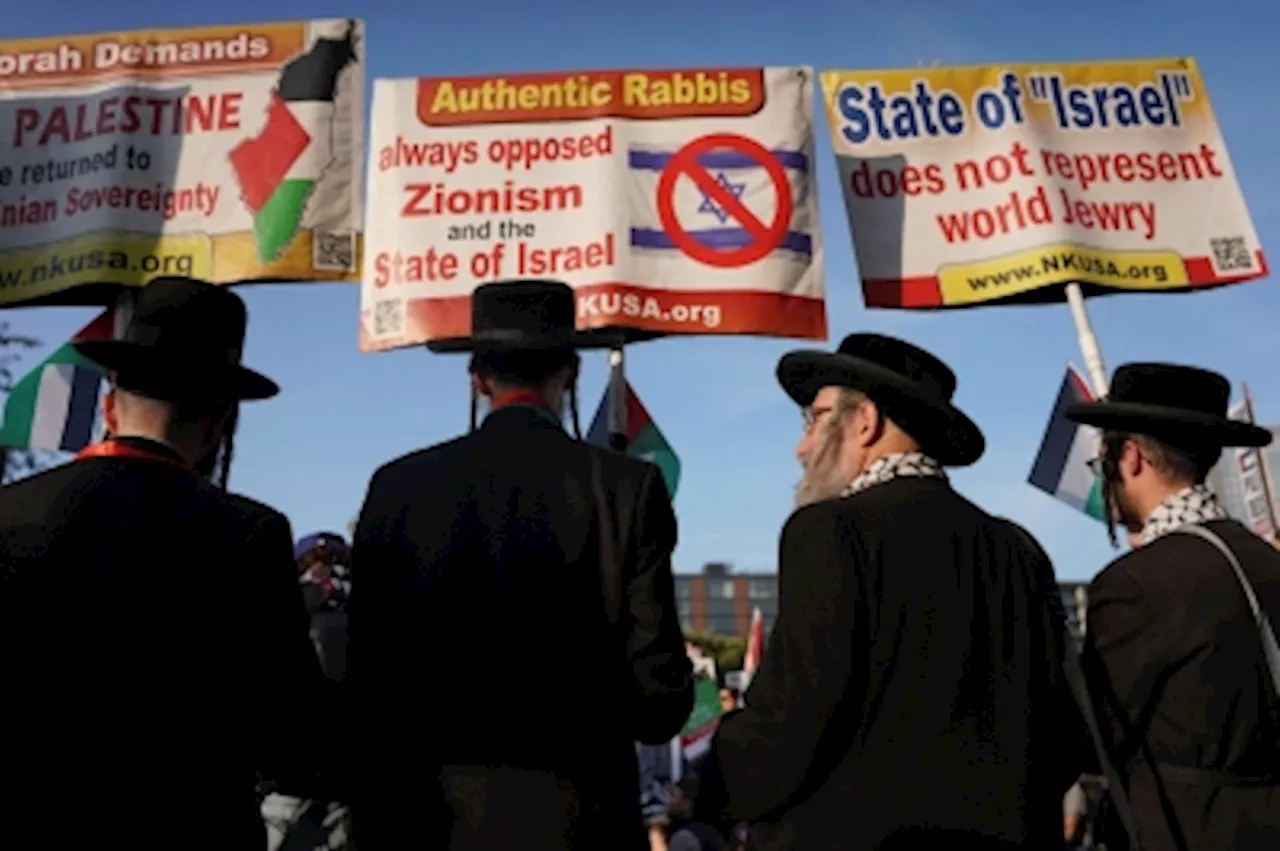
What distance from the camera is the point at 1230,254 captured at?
249 inches

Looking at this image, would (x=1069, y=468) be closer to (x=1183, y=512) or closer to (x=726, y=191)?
(x=726, y=191)

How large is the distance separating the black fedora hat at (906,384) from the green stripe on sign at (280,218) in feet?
10.3

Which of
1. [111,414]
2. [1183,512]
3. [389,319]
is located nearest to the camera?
[111,414]

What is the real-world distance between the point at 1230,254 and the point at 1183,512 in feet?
11.0

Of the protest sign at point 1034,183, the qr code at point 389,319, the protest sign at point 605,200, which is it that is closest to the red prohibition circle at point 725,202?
the protest sign at point 605,200

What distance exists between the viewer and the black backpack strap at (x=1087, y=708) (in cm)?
303

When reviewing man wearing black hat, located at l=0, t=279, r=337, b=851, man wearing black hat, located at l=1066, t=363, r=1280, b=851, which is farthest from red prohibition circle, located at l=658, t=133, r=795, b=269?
man wearing black hat, located at l=0, t=279, r=337, b=851

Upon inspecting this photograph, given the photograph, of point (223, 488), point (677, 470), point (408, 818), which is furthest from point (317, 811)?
point (223, 488)

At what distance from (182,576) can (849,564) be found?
1390 millimetres

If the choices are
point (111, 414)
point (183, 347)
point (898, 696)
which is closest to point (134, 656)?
point (111, 414)

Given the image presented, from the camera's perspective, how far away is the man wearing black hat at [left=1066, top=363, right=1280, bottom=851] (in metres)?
3.16

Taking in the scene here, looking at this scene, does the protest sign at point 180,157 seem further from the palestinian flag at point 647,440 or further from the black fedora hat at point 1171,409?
the black fedora hat at point 1171,409

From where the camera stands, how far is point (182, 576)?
7.95 feet

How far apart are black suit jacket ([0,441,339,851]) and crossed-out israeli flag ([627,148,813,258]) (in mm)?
3646
